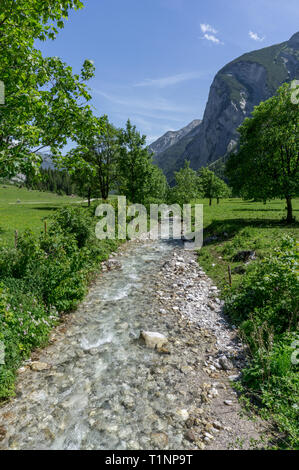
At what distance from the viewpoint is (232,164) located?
1044 inches

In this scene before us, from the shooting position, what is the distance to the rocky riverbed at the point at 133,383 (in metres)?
5.30

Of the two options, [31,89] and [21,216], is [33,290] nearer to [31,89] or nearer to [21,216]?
A: [31,89]

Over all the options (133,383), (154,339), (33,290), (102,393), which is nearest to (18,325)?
(33,290)

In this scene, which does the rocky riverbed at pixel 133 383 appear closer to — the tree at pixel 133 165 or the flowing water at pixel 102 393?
the flowing water at pixel 102 393

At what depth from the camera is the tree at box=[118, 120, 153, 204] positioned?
32250 millimetres

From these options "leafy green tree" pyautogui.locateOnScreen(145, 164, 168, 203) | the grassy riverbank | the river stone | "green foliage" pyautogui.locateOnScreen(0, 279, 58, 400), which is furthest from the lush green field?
"leafy green tree" pyautogui.locateOnScreen(145, 164, 168, 203)

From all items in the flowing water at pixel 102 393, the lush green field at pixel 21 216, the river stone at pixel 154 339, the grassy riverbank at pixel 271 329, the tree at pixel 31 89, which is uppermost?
the tree at pixel 31 89

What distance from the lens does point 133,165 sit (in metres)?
32.6

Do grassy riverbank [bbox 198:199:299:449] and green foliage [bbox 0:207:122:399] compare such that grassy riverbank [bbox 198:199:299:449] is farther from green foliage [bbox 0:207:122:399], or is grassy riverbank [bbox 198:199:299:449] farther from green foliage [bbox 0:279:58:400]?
green foliage [bbox 0:207:122:399]

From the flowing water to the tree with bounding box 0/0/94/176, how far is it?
234 inches

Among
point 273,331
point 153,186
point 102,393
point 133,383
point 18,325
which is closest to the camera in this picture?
point 102,393

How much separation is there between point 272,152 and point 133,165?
17.1 m

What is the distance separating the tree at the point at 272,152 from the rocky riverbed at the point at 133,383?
15986mm

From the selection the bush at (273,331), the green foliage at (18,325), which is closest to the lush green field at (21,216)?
the green foliage at (18,325)
